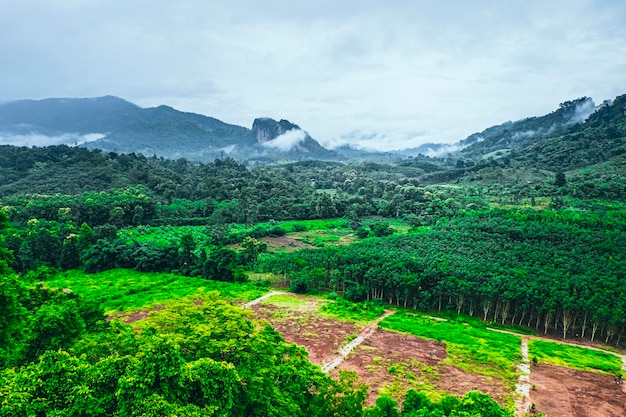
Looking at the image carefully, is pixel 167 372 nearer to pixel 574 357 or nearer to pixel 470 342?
pixel 470 342

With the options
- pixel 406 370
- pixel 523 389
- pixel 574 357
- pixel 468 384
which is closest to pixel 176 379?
pixel 406 370

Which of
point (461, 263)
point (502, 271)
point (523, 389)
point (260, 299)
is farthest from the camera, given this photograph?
point (461, 263)

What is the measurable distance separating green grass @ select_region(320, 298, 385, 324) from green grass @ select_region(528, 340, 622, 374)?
15762 millimetres

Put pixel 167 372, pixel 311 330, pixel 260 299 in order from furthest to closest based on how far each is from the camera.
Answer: pixel 260 299 → pixel 311 330 → pixel 167 372

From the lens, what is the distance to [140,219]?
3551 inches

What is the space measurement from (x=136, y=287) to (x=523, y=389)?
45.0 metres

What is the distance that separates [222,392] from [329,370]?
21398 mm

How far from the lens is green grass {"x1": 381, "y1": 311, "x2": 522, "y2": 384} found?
1284 inches

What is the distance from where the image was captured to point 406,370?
31.9 meters

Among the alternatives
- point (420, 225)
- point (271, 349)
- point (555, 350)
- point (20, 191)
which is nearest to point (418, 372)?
point (555, 350)

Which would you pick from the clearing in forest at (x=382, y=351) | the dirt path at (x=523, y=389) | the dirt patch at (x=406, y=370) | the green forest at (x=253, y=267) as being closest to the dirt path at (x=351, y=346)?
the clearing in forest at (x=382, y=351)

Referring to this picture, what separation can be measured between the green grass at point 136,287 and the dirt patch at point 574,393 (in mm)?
31722

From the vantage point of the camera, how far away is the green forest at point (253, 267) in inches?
460

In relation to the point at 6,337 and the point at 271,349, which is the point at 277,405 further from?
the point at 6,337
